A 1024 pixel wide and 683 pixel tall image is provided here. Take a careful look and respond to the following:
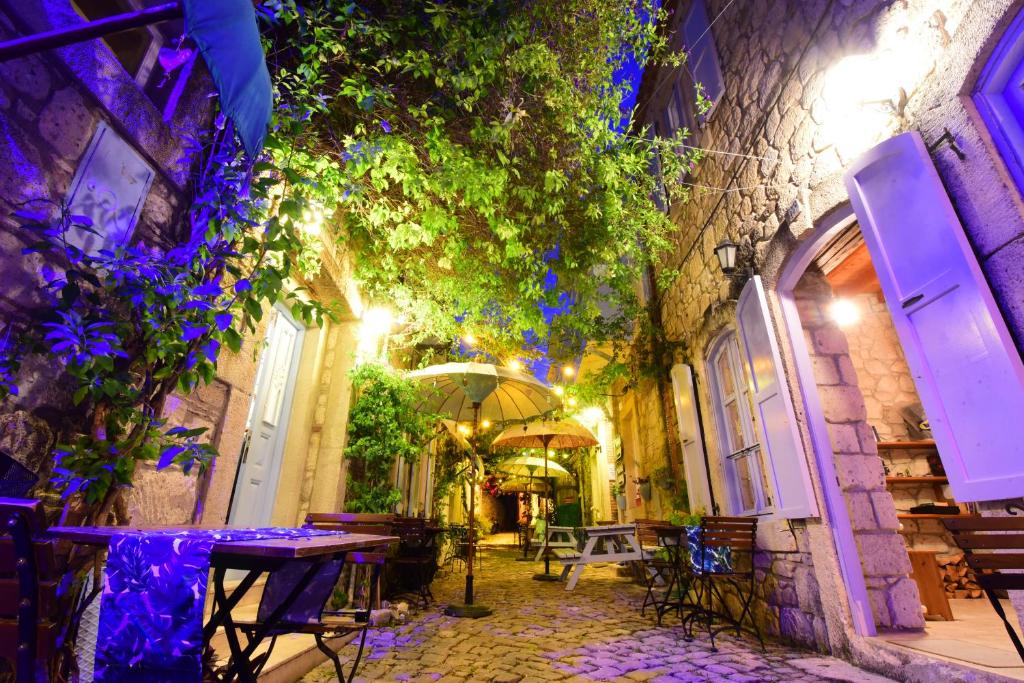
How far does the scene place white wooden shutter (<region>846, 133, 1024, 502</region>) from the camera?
7.54 ft

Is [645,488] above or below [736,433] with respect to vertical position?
below

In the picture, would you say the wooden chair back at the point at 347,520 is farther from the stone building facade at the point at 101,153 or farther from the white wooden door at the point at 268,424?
the white wooden door at the point at 268,424

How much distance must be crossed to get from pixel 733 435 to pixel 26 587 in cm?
564

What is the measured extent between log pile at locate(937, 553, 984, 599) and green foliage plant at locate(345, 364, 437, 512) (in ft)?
19.3

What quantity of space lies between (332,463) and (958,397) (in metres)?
5.15

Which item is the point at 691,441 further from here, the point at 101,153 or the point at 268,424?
the point at 101,153

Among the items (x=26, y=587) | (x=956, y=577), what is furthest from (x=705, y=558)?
(x=26, y=587)

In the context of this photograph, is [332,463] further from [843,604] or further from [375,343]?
[843,604]

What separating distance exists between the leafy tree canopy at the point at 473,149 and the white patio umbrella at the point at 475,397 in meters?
0.86

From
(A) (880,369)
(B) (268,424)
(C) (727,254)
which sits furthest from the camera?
(A) (880,369)

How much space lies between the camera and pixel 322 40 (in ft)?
11.7

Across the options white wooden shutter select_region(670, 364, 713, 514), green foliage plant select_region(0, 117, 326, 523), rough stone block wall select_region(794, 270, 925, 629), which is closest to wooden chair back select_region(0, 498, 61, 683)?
green foliage plant select_region(0, 117, 326, 523)

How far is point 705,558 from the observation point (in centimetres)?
396

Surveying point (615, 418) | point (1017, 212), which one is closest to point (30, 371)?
point (1017, 212)
